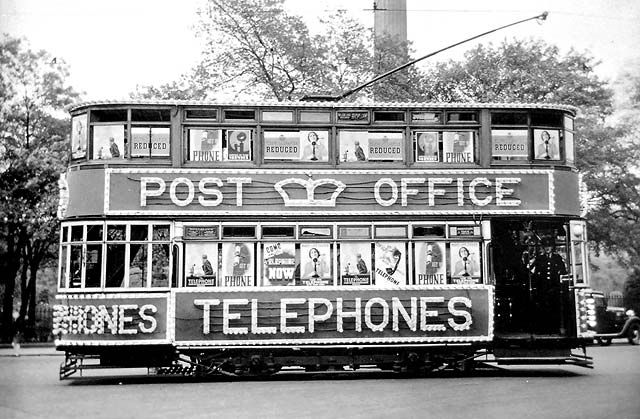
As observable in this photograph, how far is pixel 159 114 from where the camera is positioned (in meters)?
16.7

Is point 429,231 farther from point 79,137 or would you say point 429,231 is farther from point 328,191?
point 79,137

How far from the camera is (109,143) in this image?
16.6 meters

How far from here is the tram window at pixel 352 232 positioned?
661 inches

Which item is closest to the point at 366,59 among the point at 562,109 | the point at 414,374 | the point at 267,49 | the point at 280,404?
the point at 267,49

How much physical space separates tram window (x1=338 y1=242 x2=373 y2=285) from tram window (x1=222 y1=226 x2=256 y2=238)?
5.67 feet

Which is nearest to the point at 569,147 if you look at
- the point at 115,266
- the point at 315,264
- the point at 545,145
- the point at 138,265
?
the point at 545,145

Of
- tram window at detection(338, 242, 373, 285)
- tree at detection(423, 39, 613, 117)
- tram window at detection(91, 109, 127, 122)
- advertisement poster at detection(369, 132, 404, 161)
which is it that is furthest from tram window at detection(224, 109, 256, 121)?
tree at detection(423, 39, 613, 117)

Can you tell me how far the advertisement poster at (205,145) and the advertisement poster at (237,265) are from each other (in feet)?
5.71

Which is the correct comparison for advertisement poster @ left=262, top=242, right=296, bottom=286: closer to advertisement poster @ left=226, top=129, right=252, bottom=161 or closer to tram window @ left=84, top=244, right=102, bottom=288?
advertisement poster @ left=226, top=129, right=252, bottom=161

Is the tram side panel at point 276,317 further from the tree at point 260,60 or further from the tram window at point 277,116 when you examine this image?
the tree at point 260,60

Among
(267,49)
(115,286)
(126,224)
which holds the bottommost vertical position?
(115,286)

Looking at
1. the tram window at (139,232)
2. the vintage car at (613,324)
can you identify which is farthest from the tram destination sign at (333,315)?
the vintage car at (613,324)

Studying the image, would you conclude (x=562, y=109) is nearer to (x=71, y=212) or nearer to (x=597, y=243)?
(x=71, y=212)

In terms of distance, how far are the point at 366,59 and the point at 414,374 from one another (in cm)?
1918
